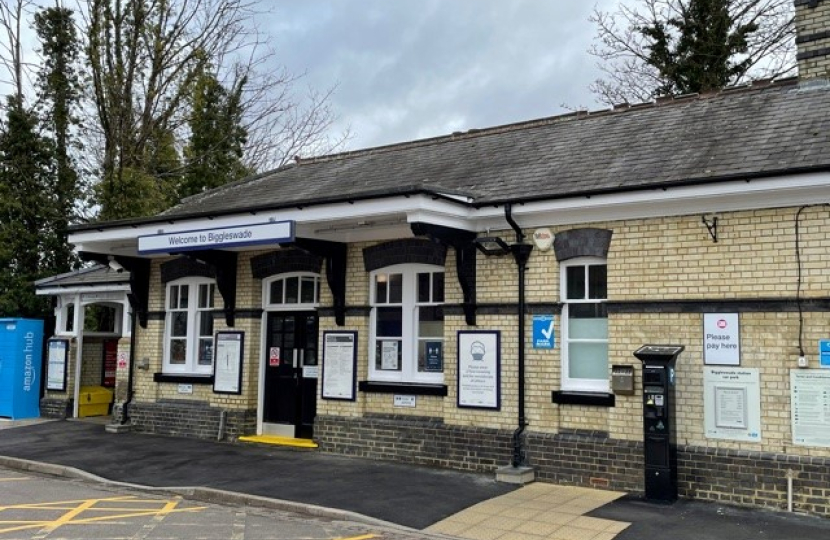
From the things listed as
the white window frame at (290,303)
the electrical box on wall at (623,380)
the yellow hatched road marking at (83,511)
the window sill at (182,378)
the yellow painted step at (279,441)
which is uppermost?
the white window frame at (290,303)

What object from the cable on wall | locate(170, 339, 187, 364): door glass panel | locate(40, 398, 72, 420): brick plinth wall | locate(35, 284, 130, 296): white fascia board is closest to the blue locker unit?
locate(40, 398, 72, 420): brick plinth wall

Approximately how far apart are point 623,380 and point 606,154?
3.54 metres

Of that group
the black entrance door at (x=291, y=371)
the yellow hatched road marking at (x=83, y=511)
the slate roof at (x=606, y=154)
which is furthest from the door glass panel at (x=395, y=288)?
the yellow hatched road marking at (x=83, y=511)

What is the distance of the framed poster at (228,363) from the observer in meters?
13.8

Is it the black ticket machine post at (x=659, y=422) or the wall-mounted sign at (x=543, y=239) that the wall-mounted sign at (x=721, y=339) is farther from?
the wall-mounted sign at (x=543, y=239)

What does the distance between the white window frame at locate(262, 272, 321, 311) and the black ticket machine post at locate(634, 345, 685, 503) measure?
19.7 feet

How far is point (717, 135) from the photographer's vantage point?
10.6 metres

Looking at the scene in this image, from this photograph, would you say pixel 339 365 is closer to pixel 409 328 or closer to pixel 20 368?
pixel 409 328

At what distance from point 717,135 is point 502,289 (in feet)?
12.0

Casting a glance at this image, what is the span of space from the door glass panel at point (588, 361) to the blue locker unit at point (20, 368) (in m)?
13.4

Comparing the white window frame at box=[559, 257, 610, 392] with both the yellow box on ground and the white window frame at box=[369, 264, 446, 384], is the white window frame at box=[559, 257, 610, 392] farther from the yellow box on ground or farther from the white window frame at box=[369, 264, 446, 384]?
the yellow box on ground

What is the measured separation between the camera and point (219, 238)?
38.9 feet

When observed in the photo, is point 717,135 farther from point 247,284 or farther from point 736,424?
point 247,284

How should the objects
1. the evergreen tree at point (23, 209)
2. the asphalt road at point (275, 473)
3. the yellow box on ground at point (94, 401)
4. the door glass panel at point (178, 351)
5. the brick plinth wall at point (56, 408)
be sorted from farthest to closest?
the evergreen tree at point (23, 209) < the yellow box on ground at point (94, 401) < the brick plinth wall at point (56, 408) < the door glass panel at point (178, 351) < the asphalt road at point (275, 473)
